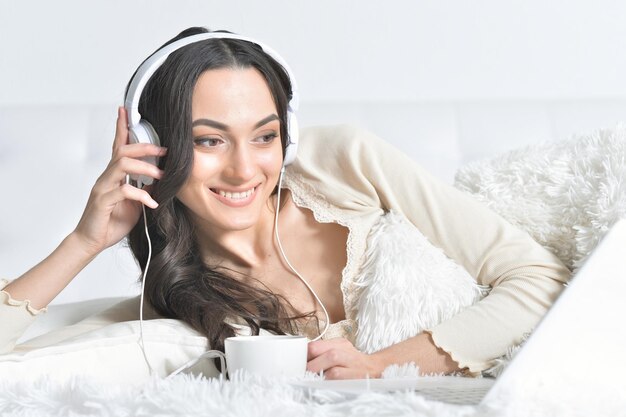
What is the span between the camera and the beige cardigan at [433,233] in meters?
1.42

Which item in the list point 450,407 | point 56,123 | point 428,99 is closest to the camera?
point 450,407

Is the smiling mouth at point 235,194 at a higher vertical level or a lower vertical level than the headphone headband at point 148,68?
lower

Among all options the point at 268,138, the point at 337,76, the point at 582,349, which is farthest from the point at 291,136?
the point at 337,76

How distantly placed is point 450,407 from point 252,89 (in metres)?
0.86

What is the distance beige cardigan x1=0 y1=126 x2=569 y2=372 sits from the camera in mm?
1419

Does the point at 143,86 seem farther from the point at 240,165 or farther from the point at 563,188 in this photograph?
the point at 563,188

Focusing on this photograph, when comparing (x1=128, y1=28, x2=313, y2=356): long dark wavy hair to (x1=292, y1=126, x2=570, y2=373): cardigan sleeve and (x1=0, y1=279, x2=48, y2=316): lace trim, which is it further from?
(x1=0, y1=279, x2=48, y2=316): lace trim

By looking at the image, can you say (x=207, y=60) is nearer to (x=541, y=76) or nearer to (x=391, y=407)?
(x=391, y=407)

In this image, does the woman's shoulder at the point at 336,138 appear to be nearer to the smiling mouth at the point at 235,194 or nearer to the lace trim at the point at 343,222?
the lace trim at the point at 343,222

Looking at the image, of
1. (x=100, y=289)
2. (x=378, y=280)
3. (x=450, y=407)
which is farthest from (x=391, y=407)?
(x=100, y=289)

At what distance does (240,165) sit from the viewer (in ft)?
5.03

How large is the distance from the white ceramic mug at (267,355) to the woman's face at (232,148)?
0.42m

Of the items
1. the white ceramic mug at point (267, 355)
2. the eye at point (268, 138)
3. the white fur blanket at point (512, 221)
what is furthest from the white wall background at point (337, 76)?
the white ceramic mug at point (267, 355)

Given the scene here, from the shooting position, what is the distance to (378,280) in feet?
4.93
